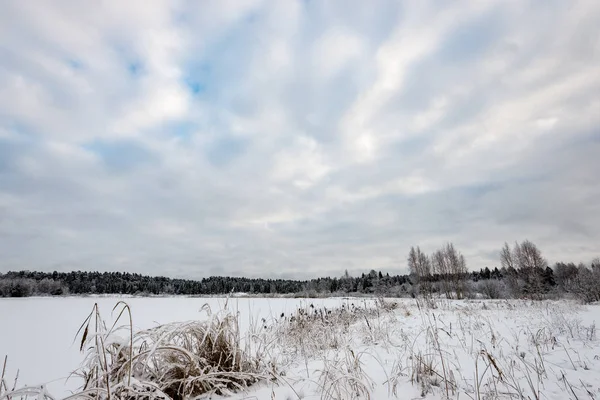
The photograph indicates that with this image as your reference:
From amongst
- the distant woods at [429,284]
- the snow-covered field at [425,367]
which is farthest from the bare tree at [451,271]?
the snow-covered field at [425,367]

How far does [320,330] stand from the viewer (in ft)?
20.2

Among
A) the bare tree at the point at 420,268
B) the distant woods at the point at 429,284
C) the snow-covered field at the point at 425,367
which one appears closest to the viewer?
the snow-covered field at the point at 425,367

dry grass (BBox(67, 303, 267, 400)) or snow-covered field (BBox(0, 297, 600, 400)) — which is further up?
dry grass (BBox(67, 303, 267, 400))

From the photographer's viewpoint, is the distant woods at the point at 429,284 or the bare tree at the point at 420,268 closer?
the distant woods at the point at 429,284

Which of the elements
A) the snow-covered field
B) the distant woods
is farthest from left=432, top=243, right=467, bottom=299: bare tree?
the snow-covered field

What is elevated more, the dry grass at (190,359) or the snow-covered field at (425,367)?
the dry grass at (190,359)

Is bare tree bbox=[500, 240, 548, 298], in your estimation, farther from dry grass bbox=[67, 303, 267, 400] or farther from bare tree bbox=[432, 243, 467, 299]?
dry grass bbox=[67, 303, 267, 400]

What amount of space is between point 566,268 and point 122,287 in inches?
4387

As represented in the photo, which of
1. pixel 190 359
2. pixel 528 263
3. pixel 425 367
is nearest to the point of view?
pixel 190 359

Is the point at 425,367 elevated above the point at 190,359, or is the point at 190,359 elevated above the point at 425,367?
the point at 190,359

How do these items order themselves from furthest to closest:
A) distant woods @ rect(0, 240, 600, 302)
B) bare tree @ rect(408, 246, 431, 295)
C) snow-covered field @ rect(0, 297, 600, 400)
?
bare tree @ rect(408, 246, 431, 295) → distant woods @ rect(0, 240, 600, 302) → snow-covered field @ rect(0, 297, 600, 400)

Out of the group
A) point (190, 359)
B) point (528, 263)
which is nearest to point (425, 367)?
point (190, 359)

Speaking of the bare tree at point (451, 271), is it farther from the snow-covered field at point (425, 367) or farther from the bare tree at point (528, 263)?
the snow-covered field at point (425, 367)

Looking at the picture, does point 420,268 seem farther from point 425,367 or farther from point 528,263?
point 425,367
